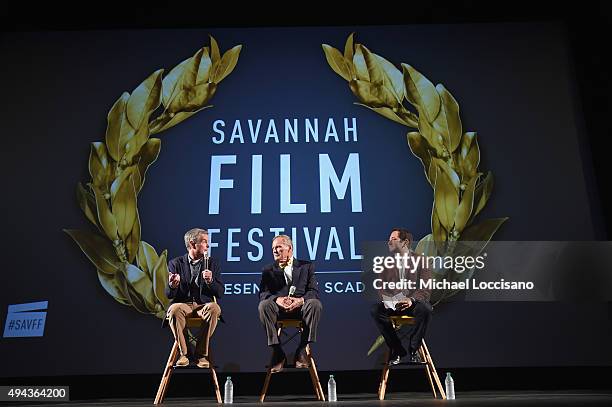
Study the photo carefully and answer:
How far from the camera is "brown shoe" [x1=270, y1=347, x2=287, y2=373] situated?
3281 millimetres

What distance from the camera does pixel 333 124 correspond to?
4.71 meters

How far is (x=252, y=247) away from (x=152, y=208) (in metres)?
0.89

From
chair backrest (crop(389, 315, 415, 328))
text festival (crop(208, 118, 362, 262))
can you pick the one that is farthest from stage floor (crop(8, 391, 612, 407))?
text festival (crop(208, 118, 362, 262))

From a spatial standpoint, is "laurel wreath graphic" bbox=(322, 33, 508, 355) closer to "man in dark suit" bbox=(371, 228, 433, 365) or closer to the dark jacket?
"man in dark suit" bbox=(371, 228, 433, 365)

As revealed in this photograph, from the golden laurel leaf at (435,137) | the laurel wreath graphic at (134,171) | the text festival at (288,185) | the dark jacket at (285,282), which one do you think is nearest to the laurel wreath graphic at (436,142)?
the golden laurel leaf at (435,137)

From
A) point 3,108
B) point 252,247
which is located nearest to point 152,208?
point 252,247

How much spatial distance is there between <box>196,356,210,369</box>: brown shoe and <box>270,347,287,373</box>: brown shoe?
38cm

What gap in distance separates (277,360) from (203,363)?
1.44 ft

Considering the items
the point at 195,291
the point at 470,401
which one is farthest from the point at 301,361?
the point at 470,401

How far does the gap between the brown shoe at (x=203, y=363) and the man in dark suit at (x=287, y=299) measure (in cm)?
38

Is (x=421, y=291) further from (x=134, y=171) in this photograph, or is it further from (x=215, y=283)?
(x=134, y=171)

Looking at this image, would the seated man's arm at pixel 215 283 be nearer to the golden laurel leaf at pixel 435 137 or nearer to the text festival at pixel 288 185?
the text festival at pixel 288 185

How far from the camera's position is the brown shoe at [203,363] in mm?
3238

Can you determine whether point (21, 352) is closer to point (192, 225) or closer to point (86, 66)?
point (192, 225)
